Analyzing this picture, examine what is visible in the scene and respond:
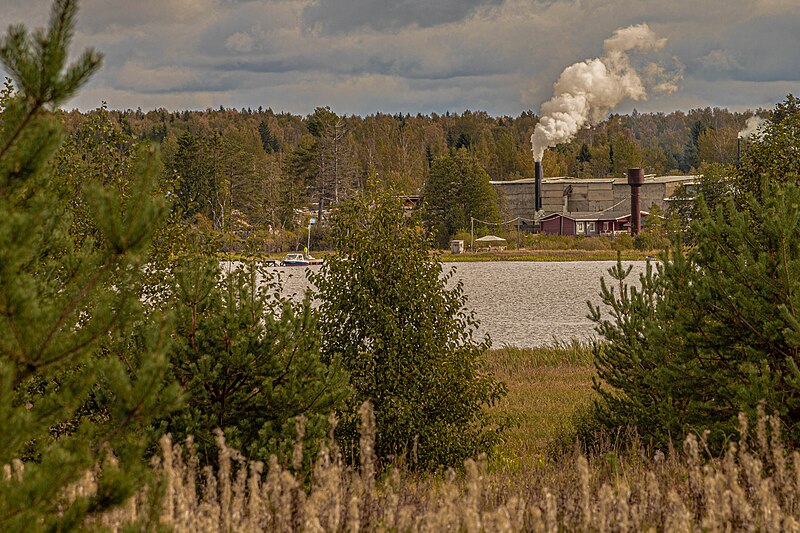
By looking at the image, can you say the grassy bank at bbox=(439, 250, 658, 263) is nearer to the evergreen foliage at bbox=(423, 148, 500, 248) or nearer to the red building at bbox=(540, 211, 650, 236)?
the evergreen foliage at bbox=(423, 148, 500, 248)

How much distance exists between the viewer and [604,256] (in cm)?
8931

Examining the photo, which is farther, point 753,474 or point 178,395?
point 753,474

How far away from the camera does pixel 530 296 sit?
185ft

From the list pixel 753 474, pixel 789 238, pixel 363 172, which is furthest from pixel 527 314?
pixel 363 172

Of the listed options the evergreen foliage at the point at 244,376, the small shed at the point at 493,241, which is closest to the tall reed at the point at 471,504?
the evergreen foliage at the point at 244,376

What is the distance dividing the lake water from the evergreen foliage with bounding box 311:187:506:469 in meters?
5.43

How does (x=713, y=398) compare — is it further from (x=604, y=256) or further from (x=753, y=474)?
(x=604, y=256)

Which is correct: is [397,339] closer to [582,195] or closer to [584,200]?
[582,195]

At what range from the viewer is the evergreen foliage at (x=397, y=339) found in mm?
10156

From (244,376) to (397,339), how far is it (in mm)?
2830

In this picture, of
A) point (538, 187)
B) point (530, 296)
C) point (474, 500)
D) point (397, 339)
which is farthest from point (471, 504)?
point (538, 187)

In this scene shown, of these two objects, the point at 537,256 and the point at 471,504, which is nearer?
the point at 471,504

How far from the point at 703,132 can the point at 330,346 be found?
622 feet

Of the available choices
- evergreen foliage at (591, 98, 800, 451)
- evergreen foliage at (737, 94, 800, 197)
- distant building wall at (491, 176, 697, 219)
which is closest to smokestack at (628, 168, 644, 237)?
distant building wall at (491, 176, 697, 219)
